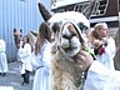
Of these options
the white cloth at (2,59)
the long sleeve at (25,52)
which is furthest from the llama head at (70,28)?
the white cloth at (2,59)

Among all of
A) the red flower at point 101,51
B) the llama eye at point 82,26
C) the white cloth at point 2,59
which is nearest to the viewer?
the llama eye at point 82,26

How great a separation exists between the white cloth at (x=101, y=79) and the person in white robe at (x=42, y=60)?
1.99 m

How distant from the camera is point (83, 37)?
1948 millimetres

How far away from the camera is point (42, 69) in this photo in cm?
392

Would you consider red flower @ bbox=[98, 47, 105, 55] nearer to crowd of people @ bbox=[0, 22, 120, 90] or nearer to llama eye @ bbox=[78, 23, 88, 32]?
crowd of people @ bbox=[0, 22, 120, 90]

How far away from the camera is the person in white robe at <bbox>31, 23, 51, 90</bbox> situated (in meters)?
3.72

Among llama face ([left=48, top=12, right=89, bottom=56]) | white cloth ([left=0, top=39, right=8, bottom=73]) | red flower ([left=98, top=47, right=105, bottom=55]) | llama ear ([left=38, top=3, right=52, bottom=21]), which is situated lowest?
white cloth ([left=0, top=39, right=8, bottom=73])

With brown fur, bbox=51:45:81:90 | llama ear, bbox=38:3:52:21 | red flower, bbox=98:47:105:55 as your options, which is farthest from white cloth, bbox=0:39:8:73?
brown fur, bbox=51:45:81:90

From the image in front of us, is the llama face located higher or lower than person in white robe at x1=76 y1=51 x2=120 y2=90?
higher

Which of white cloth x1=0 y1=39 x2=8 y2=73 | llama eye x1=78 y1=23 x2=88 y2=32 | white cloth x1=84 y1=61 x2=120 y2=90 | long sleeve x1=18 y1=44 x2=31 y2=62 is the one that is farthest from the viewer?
white cloth x1=0 y1=39 x2=8 y2=73

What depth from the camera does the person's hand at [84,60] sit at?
1725mm

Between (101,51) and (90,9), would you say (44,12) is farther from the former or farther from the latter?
(101,51)

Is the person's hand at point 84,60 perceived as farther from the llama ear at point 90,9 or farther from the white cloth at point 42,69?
the white cloth at point 42,69

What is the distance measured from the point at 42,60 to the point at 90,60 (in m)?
2.36
